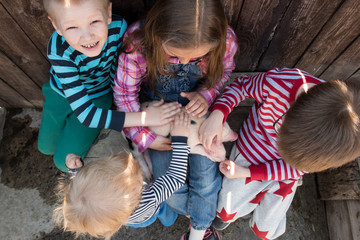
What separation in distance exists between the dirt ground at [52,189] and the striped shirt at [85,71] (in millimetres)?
819

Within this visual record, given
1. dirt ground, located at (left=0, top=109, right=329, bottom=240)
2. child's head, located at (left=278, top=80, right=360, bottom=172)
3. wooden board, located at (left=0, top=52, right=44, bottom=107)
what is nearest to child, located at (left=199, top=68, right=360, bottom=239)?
child's head, located at (left=278, top=80, right=360, bottom=172)

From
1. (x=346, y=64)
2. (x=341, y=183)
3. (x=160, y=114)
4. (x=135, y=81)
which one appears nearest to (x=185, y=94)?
(x=160, y=114)

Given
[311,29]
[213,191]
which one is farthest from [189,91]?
[311,29]

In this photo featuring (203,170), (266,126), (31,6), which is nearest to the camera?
(31,6)

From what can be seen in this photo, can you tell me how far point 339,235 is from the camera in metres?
2.04

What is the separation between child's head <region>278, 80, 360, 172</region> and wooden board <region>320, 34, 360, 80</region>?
2.27 ft

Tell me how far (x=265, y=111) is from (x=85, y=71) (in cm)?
108

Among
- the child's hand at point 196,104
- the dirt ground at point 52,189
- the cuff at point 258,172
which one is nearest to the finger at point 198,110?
the child's hand at point 196,104

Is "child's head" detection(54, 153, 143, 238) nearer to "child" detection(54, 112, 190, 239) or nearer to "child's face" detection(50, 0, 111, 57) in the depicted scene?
"child" detection(54, 112, 190, 239)

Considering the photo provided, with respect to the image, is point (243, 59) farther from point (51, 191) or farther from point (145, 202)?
point (51, 191)

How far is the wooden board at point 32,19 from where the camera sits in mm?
1381

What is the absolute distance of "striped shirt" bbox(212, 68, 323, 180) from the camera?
1.46 m

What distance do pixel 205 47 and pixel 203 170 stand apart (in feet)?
2.77

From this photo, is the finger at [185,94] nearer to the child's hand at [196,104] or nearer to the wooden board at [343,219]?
the child's hand at [196,104]
